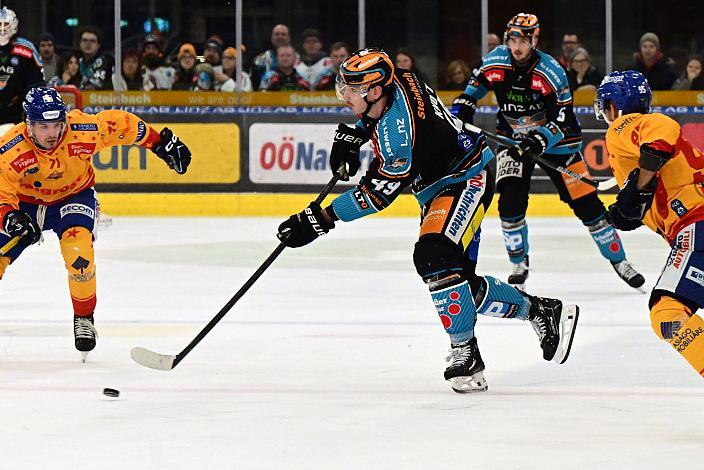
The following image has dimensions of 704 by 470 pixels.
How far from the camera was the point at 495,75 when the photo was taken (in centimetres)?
765

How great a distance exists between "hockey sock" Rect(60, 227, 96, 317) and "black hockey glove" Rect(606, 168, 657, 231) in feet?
6.96

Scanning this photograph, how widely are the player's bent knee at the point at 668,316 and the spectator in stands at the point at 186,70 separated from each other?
866cm

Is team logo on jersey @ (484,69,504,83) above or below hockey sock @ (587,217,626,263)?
above

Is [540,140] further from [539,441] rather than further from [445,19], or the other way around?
[445,19]

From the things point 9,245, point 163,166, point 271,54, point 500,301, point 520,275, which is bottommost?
point 163,166

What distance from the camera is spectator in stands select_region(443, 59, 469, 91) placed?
12438 millimetres

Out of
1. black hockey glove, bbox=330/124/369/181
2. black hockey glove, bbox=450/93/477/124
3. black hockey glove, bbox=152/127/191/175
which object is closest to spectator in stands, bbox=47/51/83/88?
black hockey glove, bbox=450/93/477/124

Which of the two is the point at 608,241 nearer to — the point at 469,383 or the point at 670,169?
the point at 469,383

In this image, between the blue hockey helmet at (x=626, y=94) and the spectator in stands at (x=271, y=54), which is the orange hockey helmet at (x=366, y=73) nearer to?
the blue hockey helmet at (x=626, y=94)

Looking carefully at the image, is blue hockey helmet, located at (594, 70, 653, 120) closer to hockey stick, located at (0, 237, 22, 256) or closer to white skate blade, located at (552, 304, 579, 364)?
white skate blade, located at (552, 304, 579, 364)

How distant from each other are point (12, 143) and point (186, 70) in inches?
281

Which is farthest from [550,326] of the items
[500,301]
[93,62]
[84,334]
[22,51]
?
[93,62]

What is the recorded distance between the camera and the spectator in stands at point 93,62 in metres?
12.5

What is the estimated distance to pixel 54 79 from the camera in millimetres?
12508
